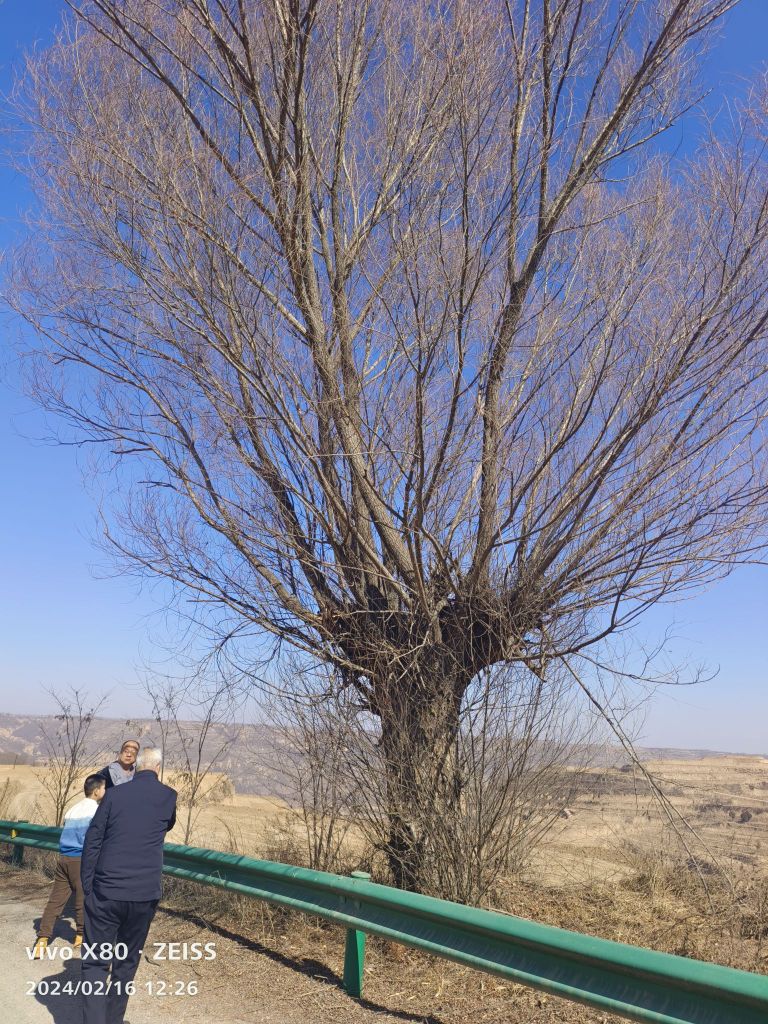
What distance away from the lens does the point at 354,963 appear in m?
5.38

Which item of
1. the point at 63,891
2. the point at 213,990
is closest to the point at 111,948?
the point at 213,990

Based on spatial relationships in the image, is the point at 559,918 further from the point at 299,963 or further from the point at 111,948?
the point at 111,948

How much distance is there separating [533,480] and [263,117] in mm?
3964

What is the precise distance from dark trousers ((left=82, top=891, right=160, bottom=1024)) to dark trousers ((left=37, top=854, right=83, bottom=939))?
2286 mm

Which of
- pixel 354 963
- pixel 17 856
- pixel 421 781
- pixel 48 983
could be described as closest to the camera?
pixel 354 963

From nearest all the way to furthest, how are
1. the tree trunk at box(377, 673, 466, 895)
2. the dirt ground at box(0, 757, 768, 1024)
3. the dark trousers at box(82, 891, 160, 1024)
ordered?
the dark trousers at box(82, 891, 160, 1024)
the dirt ground at box(0, 757, 768, 1024)
the tree trunk at box(377, 673, 466, 895)

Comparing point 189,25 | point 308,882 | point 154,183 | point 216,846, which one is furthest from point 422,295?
point 216,846

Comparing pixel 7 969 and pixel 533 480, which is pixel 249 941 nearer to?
pixel 7 969

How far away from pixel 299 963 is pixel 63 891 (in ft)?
7.75

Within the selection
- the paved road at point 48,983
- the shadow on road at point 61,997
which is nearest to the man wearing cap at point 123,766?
the paved road at point 48,983

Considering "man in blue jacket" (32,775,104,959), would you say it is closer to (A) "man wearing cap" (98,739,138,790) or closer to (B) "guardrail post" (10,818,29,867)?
(A) "man wearing cap" (98,739,138,790)

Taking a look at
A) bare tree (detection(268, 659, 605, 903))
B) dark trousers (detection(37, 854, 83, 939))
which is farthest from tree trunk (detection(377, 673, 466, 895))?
dark trousers (detection(37, 854, 83, 939))

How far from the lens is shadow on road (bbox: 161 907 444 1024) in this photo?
16.4ft

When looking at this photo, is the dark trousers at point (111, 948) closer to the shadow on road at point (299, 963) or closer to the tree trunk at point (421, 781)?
the shadow on road at point (299, 963)
